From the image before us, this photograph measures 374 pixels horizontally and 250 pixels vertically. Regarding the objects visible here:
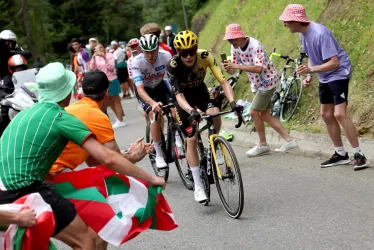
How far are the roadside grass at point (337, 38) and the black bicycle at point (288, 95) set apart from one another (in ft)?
0.44

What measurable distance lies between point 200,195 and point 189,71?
1.45 metres

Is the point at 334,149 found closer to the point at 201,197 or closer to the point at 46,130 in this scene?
the point at 201,197

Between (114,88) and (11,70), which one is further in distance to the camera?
(114,88)

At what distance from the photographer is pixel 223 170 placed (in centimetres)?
610

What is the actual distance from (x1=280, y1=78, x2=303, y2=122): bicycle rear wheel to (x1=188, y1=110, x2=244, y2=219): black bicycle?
418 centimetres

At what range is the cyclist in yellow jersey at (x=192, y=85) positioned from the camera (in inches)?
249

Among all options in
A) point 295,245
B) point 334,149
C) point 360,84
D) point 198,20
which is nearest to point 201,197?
point 295,245

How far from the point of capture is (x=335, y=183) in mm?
6754

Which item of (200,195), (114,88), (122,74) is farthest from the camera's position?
(122,74)

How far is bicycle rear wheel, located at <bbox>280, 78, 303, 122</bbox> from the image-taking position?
10.3 metres

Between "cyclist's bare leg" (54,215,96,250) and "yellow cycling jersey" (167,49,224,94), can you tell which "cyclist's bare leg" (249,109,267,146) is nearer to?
"yellow cycling jersey" (167,49,224,94)

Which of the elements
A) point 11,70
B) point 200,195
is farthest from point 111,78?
point 200,195

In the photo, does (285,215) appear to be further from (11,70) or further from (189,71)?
(11,70)

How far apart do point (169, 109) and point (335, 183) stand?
2.24m
